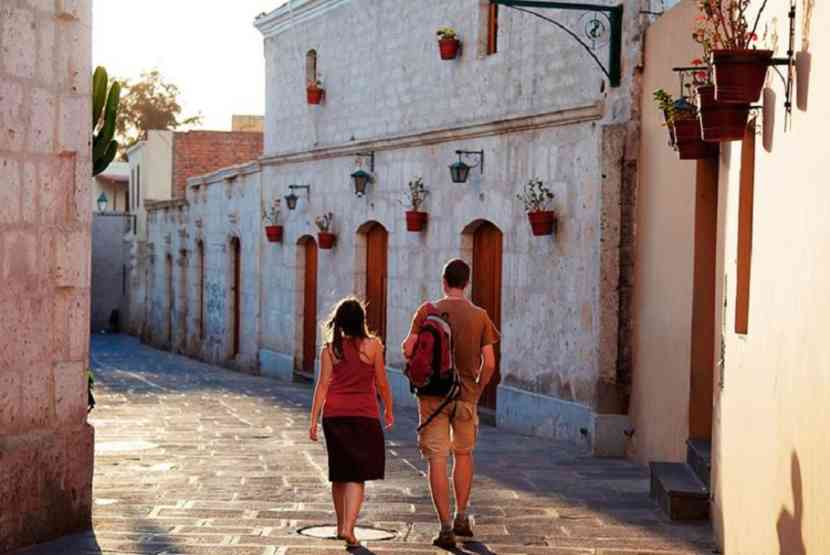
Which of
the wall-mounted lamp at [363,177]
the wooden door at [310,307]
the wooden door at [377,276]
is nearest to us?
the wall-mounted lamp at [363,177]

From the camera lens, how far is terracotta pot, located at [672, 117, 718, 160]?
10656 mm

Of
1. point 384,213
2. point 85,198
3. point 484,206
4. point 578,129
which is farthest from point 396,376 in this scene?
point 85,198

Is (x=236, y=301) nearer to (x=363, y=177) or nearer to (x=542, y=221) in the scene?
(x=363, y=177)

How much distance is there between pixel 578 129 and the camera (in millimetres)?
15102

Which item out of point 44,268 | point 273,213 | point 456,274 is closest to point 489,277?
point 273,213

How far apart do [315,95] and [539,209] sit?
8.64 m

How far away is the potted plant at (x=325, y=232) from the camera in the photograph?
22.7m

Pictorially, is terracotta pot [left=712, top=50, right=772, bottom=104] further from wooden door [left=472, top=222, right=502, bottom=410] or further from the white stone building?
wooden door [left=472, top=222, right=502, bottom=410]

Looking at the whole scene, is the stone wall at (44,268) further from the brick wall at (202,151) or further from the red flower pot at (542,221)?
the brick wall at (202,151)

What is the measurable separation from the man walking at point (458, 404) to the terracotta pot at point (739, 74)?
2266 millimetres

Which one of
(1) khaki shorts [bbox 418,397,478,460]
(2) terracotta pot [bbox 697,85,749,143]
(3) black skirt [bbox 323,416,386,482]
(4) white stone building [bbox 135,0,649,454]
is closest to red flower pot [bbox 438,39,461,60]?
(4) white stone building [bbox 135,0,649,454]

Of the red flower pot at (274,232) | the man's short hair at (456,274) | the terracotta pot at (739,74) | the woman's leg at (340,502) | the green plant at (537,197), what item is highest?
the terracotta pot at (739,74)

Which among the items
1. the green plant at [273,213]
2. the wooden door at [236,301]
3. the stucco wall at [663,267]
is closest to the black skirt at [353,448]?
the stucco wall at [663,267]

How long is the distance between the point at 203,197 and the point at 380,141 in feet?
41.1
